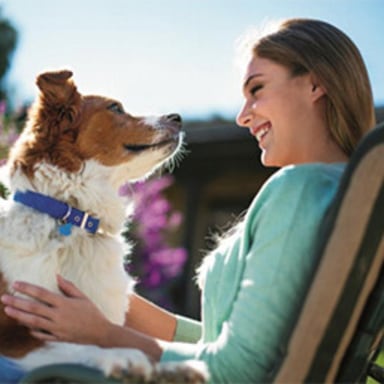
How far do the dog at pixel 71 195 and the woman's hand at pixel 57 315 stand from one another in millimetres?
44

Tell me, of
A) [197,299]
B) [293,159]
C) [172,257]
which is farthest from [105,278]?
[197,299]

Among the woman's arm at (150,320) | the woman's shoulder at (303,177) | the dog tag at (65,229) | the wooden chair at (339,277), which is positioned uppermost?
the woman's shoulder at (303,177)

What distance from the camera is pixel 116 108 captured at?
3.34 m

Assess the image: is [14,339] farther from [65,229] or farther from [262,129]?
[262,129]

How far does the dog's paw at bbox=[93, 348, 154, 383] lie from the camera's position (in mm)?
1851

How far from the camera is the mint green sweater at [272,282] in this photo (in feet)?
6.48

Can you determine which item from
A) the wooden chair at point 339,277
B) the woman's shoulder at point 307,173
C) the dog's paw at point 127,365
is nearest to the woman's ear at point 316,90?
the woman's shoulder at point 307,173

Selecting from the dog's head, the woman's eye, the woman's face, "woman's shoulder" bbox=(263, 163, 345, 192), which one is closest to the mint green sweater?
"woman's shoulder" bbox=(263, 163, 345, 192)

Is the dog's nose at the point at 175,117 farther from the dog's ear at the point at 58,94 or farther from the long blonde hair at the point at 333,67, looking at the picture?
the long blonde hair at the point at 333,67

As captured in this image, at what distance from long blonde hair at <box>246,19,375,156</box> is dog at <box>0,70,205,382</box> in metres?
0.88

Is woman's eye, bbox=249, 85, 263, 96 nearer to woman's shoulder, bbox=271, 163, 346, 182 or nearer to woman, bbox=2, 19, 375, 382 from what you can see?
woman, bbox=2, 19, 375, 382

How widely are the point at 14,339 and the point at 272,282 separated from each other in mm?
975

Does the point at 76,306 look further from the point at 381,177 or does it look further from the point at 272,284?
the point at 381,177

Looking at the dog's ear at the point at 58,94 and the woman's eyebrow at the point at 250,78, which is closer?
the woman's eyebrow at the point at 250,78
